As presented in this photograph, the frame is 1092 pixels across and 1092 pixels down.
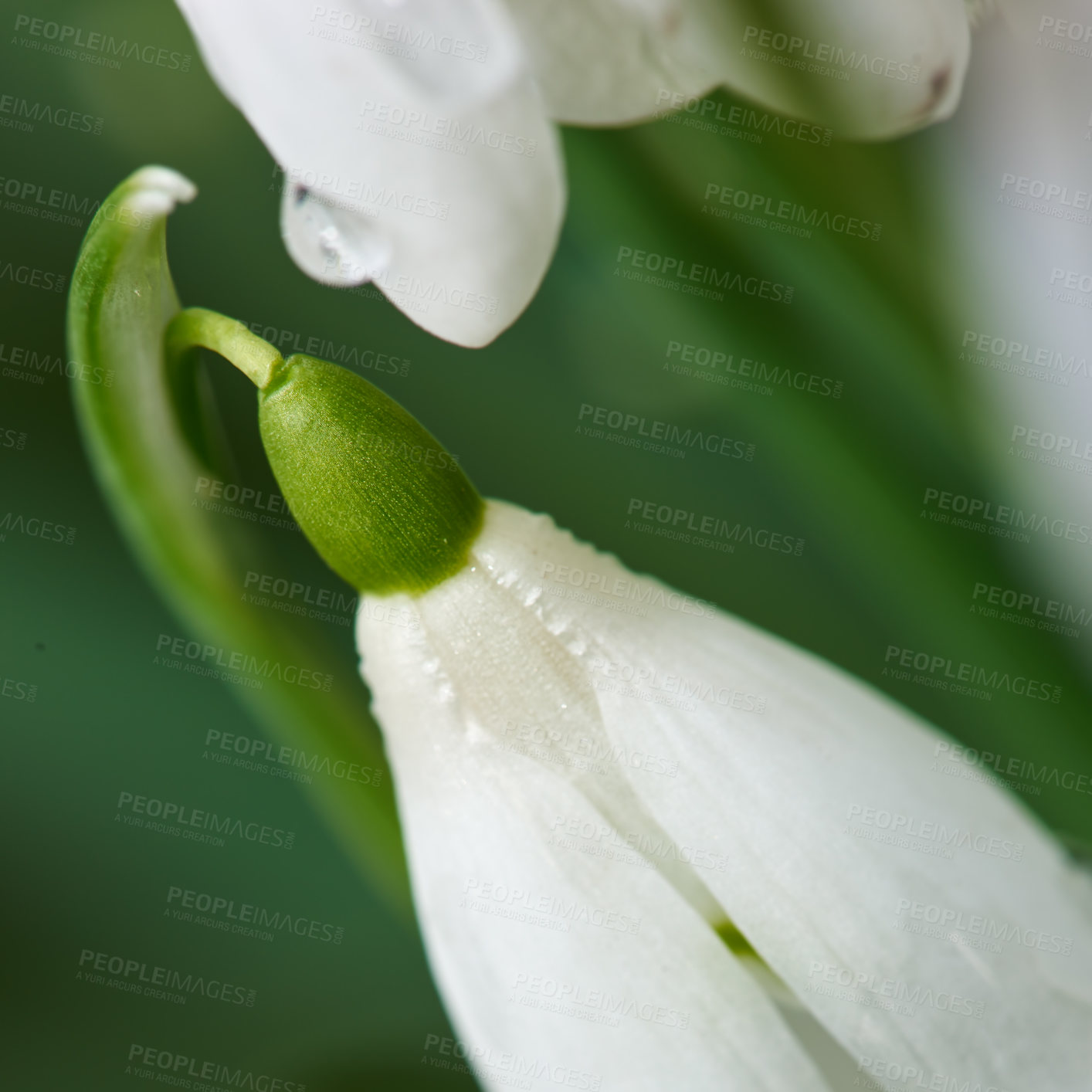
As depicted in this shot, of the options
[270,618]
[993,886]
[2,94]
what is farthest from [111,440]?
[2,94]

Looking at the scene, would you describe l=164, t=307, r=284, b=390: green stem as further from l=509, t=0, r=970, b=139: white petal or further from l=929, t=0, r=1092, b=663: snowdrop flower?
l=929, t=0, r=1092, b=663: snowdrop flower

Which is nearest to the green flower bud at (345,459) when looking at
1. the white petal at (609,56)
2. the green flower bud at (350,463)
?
the green flower bud at (350,463)

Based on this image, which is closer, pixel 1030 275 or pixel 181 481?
pixel 181 481

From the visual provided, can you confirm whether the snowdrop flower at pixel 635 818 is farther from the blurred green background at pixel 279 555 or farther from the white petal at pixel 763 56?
the blurred green background at pixel 279 555

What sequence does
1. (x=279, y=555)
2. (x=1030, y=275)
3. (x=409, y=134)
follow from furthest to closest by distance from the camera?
(x=279, y=555) < (x=1030, y=275) < (x=409, y=134)

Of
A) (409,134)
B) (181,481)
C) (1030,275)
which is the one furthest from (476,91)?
(1030,275)

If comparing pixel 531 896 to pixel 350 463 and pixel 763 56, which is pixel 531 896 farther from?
pixel 763 56

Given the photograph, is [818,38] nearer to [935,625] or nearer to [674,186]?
[674,186]
